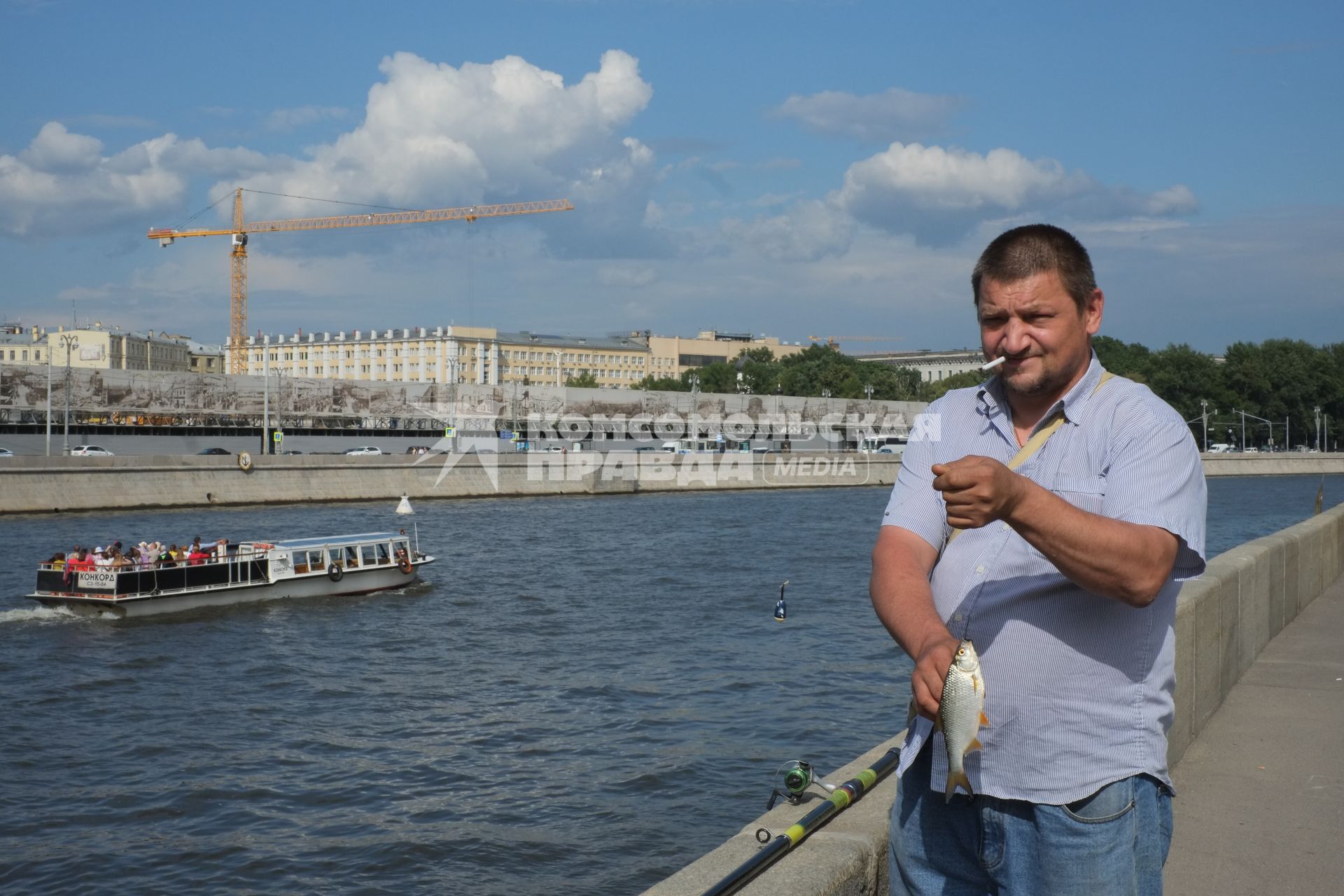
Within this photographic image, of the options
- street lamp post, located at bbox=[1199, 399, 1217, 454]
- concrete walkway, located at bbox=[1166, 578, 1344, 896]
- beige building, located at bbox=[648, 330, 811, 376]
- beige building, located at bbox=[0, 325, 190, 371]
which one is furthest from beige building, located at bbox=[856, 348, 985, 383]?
concrete walkway, located at bbox=[1166, 578, 1344, 896]

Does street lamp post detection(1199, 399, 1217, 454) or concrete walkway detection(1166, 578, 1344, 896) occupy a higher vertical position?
street lamp post detection(1199, 399, 1217, 454)

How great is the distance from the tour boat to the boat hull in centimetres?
1

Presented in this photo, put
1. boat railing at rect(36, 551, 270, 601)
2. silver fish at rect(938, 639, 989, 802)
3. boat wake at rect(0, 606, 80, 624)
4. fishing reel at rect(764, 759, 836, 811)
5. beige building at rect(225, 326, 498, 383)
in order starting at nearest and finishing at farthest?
silver fish at rect(938, 639, 989, 802)
fishing reel at rect(764, 759, 836, 811)
boat wake at rect(0, 606, 80, 624)
boat railing at rect(36, 551, 270, 601)
beige building at rect(225, 326, 498, 383)

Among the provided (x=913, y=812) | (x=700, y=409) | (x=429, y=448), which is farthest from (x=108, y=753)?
(x=700, y=409)

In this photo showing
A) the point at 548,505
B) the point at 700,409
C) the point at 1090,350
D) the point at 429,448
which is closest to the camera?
the point at 1090,350

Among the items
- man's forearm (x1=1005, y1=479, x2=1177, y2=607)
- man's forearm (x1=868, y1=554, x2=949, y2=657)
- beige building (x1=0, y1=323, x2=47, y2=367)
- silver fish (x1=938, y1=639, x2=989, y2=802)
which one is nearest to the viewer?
man's forearm (x1=1005, y1=479, x2=1177, y2=607)

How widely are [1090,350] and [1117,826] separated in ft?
2.68

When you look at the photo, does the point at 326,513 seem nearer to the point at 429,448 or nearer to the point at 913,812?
the point at 429,448

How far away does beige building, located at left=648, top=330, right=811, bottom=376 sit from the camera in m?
162

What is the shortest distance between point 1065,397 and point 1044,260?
24cm

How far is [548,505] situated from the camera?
5053 centimetres

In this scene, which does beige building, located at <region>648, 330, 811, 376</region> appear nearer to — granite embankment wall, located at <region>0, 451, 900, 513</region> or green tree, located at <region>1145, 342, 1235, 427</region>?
green tree, located at <region>1145, 342, 1235, 427</region>

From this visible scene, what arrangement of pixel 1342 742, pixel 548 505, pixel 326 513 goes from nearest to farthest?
pixel 1342 742
pixel 326 513
pixel 548 505

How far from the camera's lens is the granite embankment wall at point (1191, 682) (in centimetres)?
320
